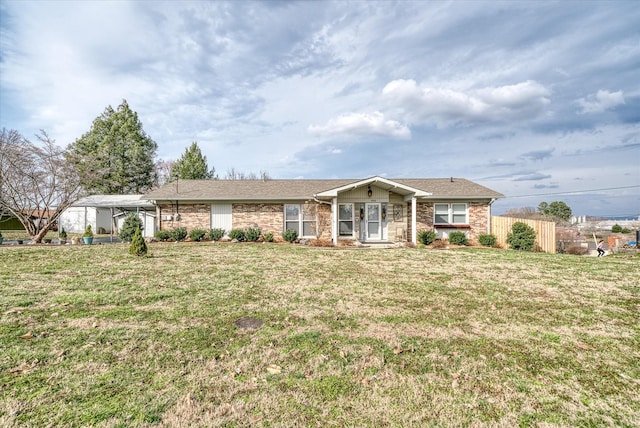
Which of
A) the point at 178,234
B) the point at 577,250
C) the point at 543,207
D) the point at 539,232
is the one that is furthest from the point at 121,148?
the point at 543,207

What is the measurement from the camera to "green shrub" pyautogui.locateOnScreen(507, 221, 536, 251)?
15.1m

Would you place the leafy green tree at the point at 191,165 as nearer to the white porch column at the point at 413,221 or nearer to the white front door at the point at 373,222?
the white front door at the point at 373,222

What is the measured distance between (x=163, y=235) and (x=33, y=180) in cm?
737

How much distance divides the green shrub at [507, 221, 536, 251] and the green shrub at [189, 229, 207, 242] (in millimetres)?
16111

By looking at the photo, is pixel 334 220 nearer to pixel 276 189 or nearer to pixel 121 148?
pixel 276 189

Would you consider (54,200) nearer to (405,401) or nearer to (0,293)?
(0,293)

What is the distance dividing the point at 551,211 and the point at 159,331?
149 ft

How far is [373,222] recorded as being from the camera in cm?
1756

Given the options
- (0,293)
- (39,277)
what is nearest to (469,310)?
(0,293)

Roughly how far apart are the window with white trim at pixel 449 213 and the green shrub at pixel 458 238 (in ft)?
4.17

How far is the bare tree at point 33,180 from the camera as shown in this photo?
1609 centimetres

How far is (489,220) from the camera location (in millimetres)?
17344

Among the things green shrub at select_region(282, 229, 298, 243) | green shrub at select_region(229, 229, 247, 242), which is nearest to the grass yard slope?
green shrub at select_region(282, 229, 298, 243)

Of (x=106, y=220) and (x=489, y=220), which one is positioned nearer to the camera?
(x=489, y=220)
